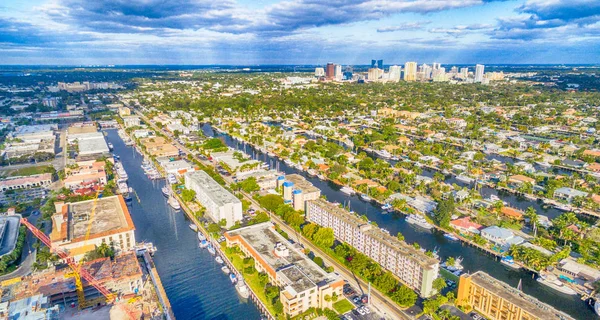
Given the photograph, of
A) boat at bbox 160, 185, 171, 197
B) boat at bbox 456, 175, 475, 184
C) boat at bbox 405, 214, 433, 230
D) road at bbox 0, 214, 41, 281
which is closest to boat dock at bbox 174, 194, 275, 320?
boat at bbox 160, 185, 171, 197

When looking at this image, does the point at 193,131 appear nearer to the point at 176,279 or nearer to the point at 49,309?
the point at 176,279

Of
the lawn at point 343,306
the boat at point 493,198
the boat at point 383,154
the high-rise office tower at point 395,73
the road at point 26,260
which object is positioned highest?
the high-rise office tower at point 395,73

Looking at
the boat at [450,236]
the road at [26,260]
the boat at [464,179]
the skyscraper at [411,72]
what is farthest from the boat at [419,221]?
the skyscraper at [411,72]

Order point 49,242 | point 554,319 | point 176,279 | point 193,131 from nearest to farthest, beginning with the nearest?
point 554,319 < point 176,279 < point 49,242 < point 193,131

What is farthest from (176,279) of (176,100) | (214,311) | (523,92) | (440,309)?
(523,92)

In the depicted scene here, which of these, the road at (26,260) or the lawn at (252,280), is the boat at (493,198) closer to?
the lawn at (252,280)

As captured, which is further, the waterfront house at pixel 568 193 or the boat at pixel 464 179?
the boat at pixel 464 179

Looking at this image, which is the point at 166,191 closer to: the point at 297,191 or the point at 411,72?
the point at 297,191
